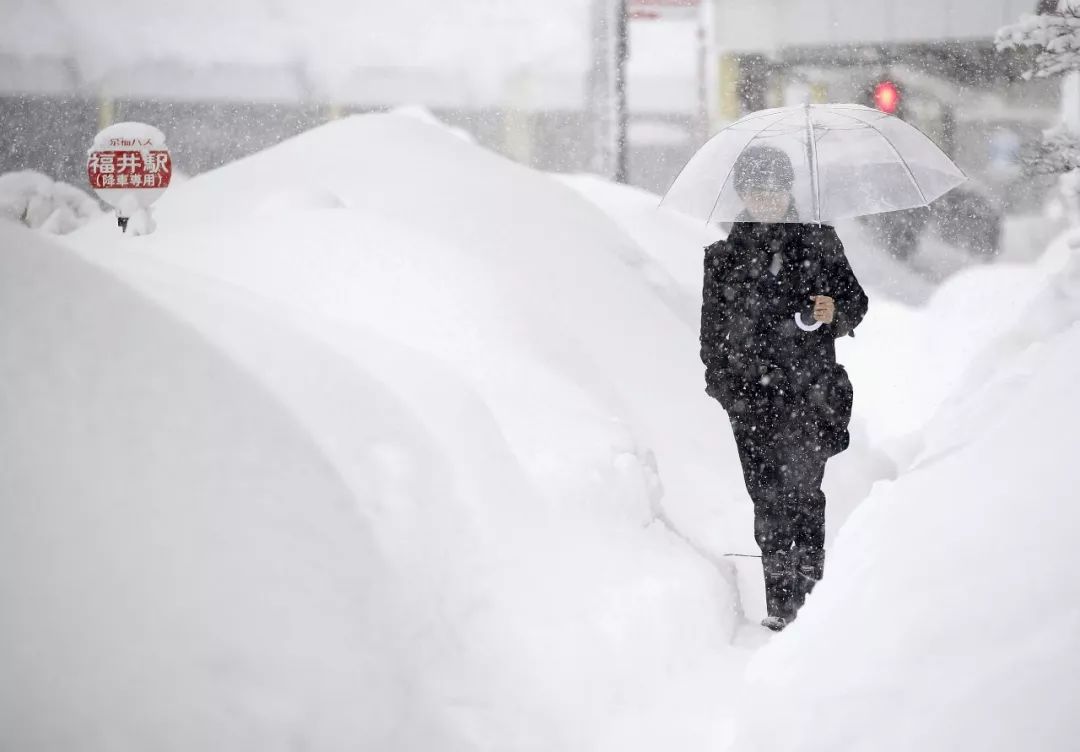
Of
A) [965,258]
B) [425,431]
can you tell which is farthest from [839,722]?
[965,258]

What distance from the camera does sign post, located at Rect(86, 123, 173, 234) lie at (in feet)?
18.8

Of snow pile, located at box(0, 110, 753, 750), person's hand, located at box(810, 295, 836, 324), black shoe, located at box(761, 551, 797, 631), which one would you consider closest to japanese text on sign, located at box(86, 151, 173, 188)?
snow pile, located at box(0, 110, 753, 750)

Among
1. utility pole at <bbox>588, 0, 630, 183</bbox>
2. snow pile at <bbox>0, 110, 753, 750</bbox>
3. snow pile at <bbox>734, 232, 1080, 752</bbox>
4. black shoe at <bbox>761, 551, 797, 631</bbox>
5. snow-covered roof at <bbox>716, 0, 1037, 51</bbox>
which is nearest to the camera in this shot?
snow pile at <bbox>734, 232, 1080, 752</bbox>

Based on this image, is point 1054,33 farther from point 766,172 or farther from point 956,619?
point 956,619

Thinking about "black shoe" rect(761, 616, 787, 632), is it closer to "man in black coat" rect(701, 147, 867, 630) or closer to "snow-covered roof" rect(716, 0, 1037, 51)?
"man in black coat" rect(701, 147, 867, 630)

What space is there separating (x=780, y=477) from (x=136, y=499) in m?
2.12

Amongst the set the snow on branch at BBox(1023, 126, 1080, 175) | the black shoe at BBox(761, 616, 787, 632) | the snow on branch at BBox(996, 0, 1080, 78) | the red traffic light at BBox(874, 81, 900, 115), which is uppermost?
the snow on branch at BBox(996, 0, 1080, 78)

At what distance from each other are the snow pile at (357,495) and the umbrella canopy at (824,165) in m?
1.03

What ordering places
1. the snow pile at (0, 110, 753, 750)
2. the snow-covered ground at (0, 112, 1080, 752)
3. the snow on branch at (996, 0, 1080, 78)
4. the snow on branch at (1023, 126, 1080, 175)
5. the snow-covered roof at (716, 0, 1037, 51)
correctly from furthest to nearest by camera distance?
the snow-covered roof at (716, 0, 1037, 51)
the snow on branch at (1023, 126, 1080, 175)
the snow on branch at (996, 0, 1080, 78)
the snow pile at (0, 110, 753, 750)
the snow-covered ground at (0, 112, 1080, 752)

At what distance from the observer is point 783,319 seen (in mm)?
3148

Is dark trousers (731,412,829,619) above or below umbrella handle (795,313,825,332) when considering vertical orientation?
below

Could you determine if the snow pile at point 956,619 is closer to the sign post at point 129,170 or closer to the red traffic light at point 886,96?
the sign post at point 129,170

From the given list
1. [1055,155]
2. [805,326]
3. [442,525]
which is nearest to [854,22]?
[1055,155]

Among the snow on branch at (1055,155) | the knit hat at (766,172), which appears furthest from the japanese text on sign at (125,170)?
the snow on branch at (1055,155)
